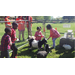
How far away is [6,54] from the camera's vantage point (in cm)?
319

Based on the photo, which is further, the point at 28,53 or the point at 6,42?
the point at 28,53

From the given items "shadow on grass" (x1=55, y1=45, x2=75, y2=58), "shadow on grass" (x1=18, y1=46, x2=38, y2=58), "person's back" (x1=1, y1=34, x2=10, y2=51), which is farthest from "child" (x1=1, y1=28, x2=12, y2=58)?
"shadow on grass" (x1=55, y1=45, x2=75, y2=58)

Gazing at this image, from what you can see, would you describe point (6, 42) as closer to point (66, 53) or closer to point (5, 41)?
point (5, 41)

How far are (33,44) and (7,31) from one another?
1.86m

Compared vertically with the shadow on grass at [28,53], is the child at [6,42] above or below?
above

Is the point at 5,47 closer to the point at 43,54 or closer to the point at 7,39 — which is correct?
the point at 7,39

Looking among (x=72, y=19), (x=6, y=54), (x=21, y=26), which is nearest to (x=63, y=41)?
(x=72, y=19)

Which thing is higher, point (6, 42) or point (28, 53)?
point (6, 42)

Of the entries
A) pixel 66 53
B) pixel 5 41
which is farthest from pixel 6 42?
pixel 66 53

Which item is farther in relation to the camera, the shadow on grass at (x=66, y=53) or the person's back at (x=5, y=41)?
the shadow on grass at (x=66, y=53)

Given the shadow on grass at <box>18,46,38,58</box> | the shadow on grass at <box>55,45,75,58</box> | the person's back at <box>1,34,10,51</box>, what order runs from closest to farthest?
the person's back at <box>1,34,10,51</box> < the shadow on grass at <box>55,45,75,58</box> < the shadow on grass at <box>18,46,38,58</box>

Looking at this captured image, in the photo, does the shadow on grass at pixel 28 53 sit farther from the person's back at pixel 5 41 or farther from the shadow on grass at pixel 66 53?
the person's back at pixel 5 41

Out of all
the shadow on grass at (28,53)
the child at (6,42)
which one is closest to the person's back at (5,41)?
the child at (6,42)

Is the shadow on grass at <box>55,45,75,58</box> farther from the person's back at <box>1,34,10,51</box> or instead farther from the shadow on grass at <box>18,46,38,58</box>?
the person's back at <box>1,34,10,51</box>
